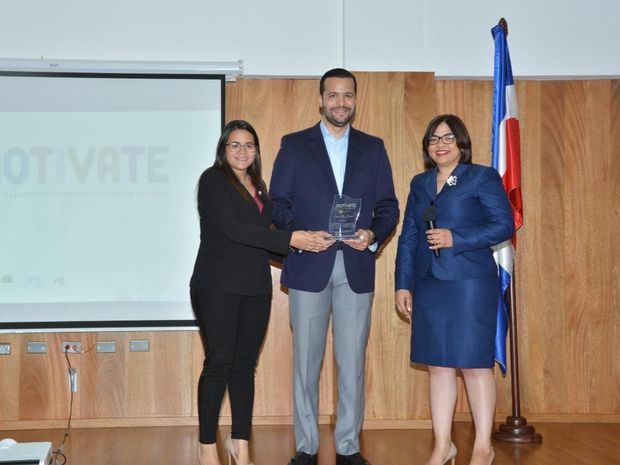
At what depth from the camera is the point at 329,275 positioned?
349 centimetres

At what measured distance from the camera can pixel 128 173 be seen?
4.72 metres

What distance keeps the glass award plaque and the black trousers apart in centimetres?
43

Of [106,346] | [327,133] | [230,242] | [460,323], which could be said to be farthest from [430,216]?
[106,346]

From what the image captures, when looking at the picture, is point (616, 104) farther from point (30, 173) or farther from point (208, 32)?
point (30, 173)

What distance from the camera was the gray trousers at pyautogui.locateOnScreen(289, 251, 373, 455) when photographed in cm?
352

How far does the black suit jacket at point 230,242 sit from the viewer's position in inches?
A: 129

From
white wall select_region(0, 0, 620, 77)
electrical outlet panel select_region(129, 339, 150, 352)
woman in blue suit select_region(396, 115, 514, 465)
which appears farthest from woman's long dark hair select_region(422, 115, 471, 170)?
electrical outlet panel select_region(129, 339, 150, 352)

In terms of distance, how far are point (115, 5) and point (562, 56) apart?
2.86m

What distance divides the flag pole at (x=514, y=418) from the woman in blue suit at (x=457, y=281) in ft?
3.09

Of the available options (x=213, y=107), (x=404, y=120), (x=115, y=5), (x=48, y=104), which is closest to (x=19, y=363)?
(x=48, y=104)

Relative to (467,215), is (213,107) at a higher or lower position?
higher

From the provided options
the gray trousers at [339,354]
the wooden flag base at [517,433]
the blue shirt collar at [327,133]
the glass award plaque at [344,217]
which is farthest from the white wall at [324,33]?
the wooden flag base at [517,433]

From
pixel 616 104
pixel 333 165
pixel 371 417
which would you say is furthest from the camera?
pixel 616 104

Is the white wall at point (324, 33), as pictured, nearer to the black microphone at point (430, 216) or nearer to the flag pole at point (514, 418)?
the flag pole at point (514, 418)
